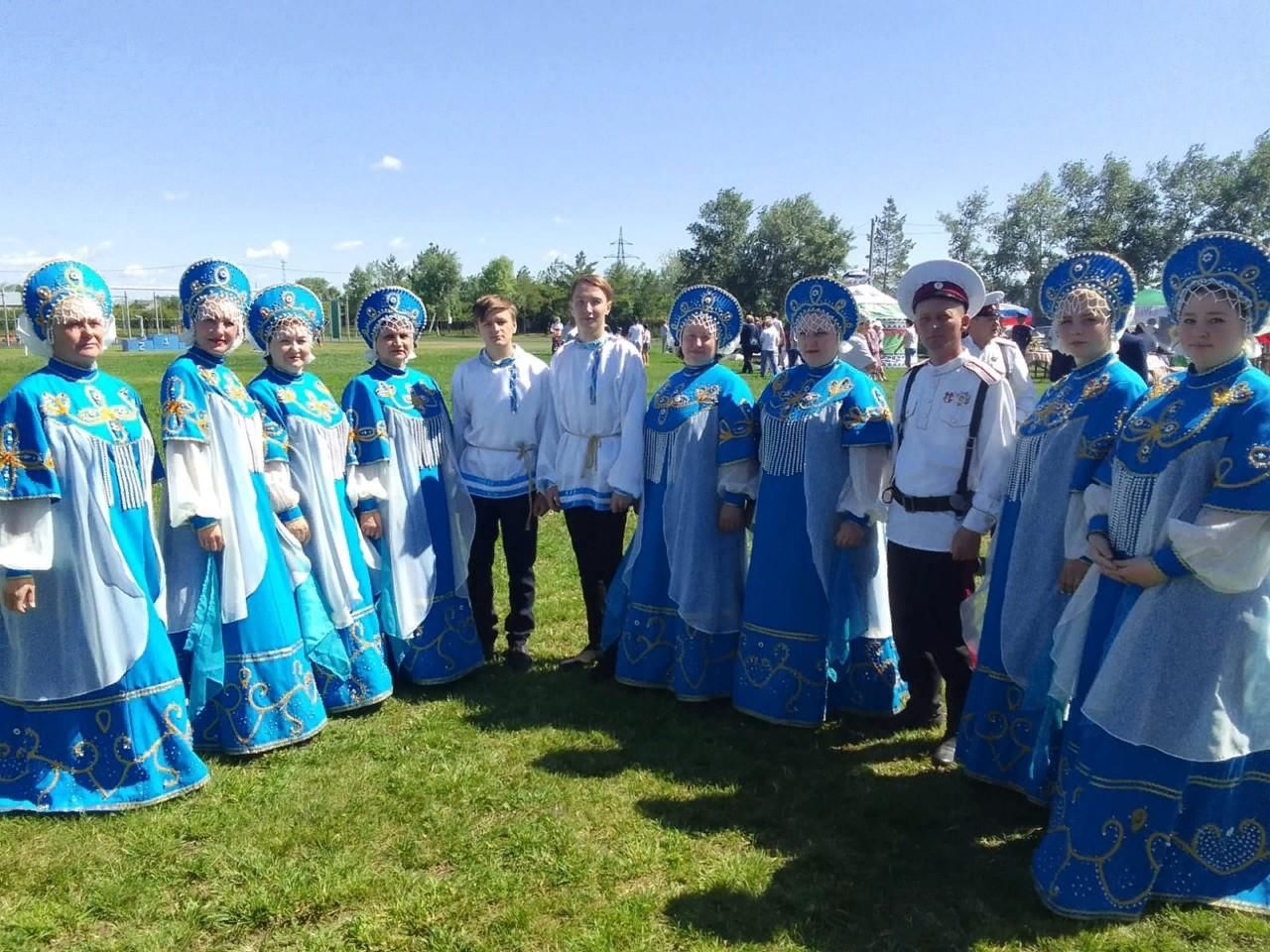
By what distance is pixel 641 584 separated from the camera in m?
4.68

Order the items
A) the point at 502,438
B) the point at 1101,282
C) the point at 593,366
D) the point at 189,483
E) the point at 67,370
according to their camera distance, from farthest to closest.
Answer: the point at 502,438
the point at 593,366
the point at 189,483
the point at 67,370
the point at 1101,282

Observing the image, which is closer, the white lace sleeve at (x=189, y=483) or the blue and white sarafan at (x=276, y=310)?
the white lace sleeve at (x=189, y=483)

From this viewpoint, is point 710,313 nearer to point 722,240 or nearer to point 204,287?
point 204,287

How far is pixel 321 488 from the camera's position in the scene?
→ 428cm

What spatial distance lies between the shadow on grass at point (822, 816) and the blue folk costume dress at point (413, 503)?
39 centimetres

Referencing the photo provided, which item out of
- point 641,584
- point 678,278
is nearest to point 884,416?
point 641,584

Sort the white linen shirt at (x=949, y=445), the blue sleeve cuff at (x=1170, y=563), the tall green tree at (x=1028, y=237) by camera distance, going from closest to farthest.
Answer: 1. the blue sleeve cuff at (x=1170, y=563)
2. the white linen shirt at (x=949, y=445)
3. the tall green tree at (x=1028, y=237)

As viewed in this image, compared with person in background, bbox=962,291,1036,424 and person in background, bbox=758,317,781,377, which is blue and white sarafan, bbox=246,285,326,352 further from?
person in background, bbox=758,317,781,377

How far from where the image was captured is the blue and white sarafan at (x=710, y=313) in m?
4.47

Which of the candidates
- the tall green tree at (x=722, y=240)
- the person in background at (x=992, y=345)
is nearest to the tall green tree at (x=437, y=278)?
the tall green tree at (x=722, y=240)

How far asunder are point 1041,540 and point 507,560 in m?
2.94

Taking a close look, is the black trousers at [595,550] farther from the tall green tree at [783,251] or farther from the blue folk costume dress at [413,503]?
the tall green tree at [783,251]

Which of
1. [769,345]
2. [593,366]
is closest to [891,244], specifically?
[769,345]

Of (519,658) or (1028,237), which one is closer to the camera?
(519,658)
